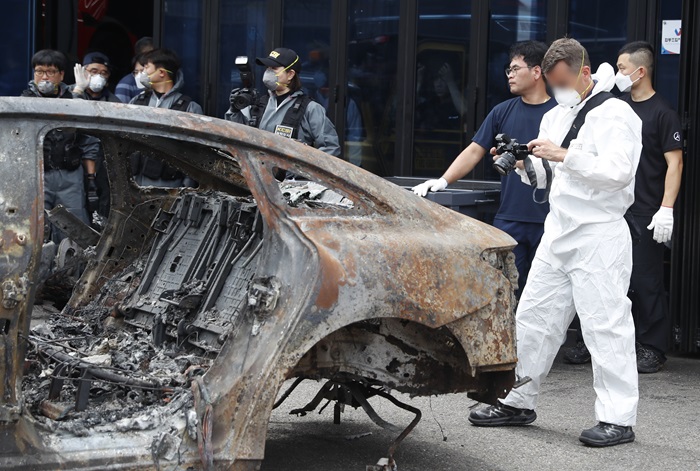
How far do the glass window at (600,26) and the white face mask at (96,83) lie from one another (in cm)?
386

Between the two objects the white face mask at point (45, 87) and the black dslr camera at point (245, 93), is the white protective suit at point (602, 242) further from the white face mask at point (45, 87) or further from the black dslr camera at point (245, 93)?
the white face mask at point (45, 87)

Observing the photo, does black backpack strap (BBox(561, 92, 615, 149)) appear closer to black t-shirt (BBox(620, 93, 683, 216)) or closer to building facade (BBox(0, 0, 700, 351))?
black t-shirt (BBox(620, 93, 683, 216))

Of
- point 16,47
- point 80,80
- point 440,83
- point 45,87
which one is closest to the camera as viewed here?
point 440,83

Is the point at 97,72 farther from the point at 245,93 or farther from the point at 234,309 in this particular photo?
the point at 234,309

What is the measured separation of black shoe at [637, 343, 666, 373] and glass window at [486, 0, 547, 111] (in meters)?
2.16

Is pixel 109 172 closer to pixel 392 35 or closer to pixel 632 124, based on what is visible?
pixel 632 124

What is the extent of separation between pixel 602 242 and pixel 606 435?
0.94 m

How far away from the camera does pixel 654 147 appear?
24.5 ft

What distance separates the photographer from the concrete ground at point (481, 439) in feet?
17.5

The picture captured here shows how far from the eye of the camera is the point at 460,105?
873 cm

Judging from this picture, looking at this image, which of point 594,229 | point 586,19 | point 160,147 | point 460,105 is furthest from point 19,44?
point 594,229

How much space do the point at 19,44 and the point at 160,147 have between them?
6.85 metres

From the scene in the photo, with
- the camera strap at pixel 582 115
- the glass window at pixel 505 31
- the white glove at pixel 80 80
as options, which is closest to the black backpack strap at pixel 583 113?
the camera strap at pixel 582 115

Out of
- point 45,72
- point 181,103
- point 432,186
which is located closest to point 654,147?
point 432,186
